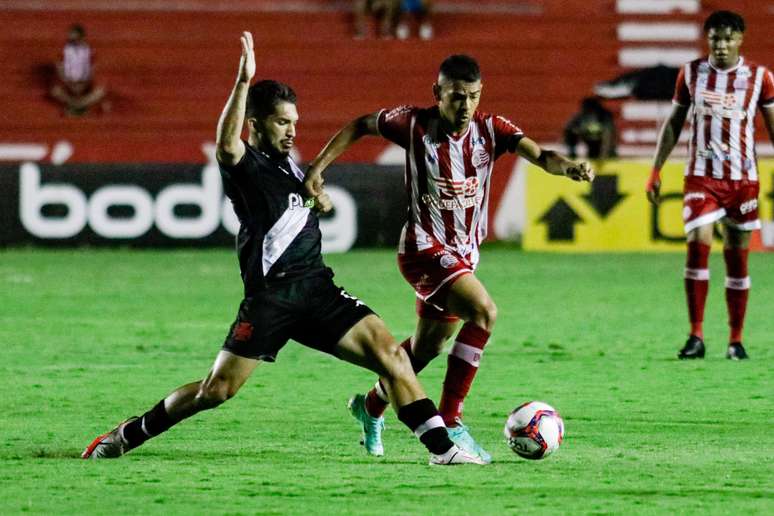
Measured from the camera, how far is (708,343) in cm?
1071

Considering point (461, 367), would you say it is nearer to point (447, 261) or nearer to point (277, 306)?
point (447, 261)

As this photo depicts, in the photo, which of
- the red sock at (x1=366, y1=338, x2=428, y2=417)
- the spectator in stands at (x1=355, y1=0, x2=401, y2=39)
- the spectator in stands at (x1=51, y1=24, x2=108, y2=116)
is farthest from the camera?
the spectator in stands at (x1=355, y1=0, x2=401, y2=39)

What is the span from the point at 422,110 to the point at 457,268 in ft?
2.28

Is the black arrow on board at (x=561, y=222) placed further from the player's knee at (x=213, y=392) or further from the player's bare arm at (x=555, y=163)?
the player's knee at (x=213, y=392)

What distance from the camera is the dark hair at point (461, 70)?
6.55 m

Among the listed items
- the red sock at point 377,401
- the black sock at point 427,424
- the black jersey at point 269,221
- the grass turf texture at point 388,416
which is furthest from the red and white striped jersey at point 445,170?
the black sock at point 427,424

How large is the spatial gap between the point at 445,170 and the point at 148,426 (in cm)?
164

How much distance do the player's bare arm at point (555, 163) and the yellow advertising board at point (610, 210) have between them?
11.9 metres

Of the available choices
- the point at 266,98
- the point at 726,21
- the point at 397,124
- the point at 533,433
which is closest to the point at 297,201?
the point at 266,98

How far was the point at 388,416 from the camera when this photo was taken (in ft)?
25.4

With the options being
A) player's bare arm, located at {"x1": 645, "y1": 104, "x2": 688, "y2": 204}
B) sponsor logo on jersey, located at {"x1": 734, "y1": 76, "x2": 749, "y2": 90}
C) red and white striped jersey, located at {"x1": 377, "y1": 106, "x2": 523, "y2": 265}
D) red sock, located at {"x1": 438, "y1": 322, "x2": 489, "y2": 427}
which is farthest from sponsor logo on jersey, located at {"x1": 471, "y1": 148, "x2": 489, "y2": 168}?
sponsor logo on jersey, located at {"x1": 734, "y1": 76, "x2": 749, "y2": 90}

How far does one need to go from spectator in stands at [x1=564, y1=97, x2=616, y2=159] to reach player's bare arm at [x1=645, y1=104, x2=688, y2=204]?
32.9ft

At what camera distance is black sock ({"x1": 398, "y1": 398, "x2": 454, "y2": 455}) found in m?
6.15

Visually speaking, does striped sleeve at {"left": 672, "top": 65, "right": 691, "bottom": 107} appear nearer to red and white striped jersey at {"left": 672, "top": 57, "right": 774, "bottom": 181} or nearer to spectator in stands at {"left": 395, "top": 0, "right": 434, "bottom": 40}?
red and white striped jersey at {"left": 672, "top": 57, "right": 774, "bottom": 181}
